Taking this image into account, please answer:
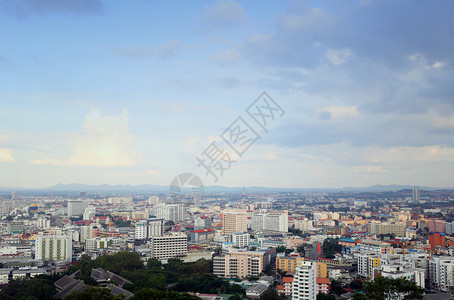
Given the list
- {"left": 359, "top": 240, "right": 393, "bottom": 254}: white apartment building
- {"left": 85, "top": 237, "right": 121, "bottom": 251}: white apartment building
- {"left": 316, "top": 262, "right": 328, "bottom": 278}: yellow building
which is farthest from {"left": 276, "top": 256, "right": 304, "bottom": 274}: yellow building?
{"left": 85, "top": 237, "right": 121, "bottom": 251}: white apartment building

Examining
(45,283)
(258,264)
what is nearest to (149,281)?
(45,283)

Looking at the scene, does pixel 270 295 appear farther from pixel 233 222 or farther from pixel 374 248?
pixel 233 222

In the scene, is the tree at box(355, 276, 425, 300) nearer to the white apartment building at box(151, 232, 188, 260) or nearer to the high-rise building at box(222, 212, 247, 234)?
the white apartment building at box(151, 232, 188, 260)

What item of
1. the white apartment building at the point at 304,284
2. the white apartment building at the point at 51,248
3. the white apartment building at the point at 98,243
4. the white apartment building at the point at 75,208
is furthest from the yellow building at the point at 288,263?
the white apartment building at the point at 75,208

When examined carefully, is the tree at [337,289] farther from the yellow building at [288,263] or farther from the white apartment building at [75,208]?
the white apartment building at [75,208]

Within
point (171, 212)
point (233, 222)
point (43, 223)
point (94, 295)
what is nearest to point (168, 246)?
point (233, 222)

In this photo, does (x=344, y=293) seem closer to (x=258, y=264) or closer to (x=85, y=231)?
(x=258, y=264)
